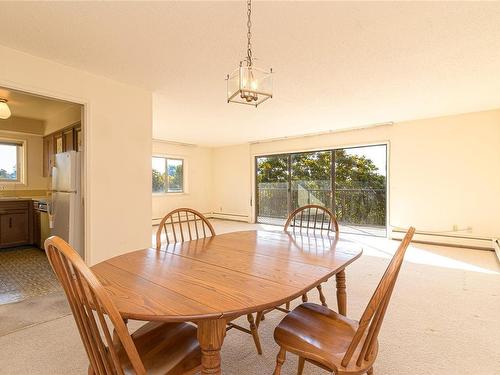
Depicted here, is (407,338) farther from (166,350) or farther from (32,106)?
(32,106)

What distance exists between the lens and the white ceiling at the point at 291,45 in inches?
71.2


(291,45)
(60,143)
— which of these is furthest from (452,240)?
(60,143)

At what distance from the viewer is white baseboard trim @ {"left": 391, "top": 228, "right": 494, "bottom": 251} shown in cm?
425

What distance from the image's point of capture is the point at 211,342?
938mm

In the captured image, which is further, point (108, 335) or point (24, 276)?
point (24, 276)

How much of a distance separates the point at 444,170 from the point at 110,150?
5.09 meters

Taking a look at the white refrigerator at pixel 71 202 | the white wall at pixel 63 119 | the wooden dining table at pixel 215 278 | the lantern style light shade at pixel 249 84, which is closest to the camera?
the wooden dining table at pixel 215 278

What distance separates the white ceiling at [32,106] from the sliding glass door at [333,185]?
15.0 ft

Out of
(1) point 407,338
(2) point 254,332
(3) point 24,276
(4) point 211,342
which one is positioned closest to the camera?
(4) point 211,342

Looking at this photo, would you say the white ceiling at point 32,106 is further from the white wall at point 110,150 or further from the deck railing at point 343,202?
the deck railing at point 343,202

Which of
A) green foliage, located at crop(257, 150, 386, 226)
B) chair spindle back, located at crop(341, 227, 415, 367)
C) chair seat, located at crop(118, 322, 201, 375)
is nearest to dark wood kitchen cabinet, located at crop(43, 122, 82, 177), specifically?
chair seat, located at crop(118, 322, 201, 375)

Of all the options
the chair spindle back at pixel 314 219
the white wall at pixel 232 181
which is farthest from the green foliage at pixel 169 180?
the chair spindle back at pixel 314 219

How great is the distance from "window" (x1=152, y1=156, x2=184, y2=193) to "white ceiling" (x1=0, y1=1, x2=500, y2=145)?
3.51 meters

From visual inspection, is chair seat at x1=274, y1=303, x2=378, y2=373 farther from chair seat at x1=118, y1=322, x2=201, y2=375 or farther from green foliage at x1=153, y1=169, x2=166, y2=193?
green foliage at x1=153, y1=169, x2=166, y2=193
